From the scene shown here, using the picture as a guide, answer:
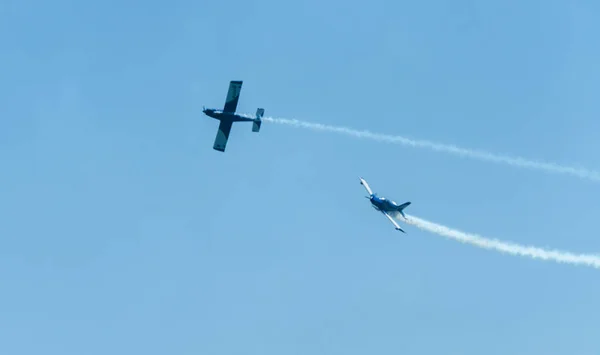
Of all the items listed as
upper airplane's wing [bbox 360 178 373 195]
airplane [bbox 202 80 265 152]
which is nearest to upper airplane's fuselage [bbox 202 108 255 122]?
airplane [bbox 202 80 265 152]

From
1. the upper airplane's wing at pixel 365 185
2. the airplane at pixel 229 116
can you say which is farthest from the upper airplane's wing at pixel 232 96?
the upper airplane's wing at pixel 365 185

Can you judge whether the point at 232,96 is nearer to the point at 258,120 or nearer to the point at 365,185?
the point at 258,120

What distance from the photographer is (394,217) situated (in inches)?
4144

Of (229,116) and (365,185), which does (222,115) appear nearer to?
(229,116)

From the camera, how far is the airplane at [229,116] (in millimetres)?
103625

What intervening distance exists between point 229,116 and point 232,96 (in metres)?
3.32

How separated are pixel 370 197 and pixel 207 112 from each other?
28.1 m

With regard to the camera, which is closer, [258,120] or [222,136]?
[258,120]

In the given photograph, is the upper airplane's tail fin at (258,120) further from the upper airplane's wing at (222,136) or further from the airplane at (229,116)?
the upper airplane's wing at (222,136)

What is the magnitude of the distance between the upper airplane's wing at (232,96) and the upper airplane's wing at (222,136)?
233 centimetres

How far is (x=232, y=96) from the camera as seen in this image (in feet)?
341

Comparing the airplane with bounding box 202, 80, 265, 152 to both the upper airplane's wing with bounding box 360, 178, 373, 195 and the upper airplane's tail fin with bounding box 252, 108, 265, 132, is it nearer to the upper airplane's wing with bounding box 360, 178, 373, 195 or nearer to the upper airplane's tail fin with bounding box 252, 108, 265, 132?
the upper airplane's tail fin with bounding box 252, 108, 265, 132

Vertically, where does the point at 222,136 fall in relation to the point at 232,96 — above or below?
below

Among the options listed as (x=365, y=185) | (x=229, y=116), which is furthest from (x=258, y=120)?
(x=365, y=185)
